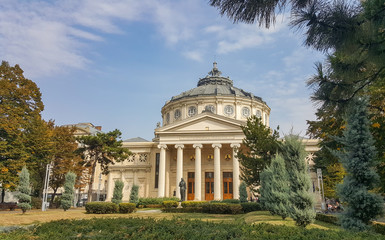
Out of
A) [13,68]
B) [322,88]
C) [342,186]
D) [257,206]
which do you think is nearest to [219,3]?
[322,88]

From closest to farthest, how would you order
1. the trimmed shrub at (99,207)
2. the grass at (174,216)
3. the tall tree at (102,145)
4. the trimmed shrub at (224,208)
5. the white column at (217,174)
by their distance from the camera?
the grass at (174,216)
the trimmed shrub at (99,207)
the trimmed shrub at (224,208)
the tall tree at (102,145)
the white column at (217,174)

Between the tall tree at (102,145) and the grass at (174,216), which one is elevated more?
the tall tree at (102,145)

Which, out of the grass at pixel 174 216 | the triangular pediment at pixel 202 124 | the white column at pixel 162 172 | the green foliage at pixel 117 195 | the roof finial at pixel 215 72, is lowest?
the grass at pixel 174 216

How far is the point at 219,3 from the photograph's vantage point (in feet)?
23.7

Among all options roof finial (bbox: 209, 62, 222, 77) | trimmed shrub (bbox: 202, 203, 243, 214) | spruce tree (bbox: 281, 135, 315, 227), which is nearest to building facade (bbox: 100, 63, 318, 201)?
roof finial (bbox: 209, 62, 222, 77)

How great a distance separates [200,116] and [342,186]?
32363 mm

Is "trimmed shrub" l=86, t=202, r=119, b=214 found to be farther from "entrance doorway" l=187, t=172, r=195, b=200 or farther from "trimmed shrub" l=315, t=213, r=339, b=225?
"entrance doorway" l=187, t=172, r=195, b=200

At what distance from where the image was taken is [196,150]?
41875 millimetres

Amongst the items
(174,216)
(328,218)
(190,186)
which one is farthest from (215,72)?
(174,216)

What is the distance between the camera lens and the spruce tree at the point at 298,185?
11656mm

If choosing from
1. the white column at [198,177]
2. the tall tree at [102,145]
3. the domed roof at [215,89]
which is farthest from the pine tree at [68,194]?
the domed roof at [215,89]

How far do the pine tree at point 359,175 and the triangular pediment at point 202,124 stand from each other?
30.9 metres

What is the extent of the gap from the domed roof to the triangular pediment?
11.2 m

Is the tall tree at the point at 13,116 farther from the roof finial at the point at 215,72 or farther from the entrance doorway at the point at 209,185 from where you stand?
the roof finial at the point at 215,72
